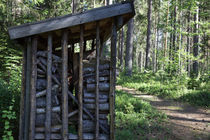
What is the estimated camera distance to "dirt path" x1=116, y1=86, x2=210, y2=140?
5.27 meters

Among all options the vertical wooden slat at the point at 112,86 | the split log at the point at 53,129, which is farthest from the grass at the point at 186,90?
the split log at the point at 53,129

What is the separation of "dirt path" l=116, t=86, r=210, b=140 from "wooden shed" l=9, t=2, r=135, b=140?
2.90 m

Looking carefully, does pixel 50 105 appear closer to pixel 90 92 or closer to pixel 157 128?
pixel 90 92

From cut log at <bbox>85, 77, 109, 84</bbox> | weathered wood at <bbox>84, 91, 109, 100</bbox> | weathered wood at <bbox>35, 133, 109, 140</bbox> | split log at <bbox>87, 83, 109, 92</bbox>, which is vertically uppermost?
cut log at <bbox>85, 77, 109, 84</bbox>

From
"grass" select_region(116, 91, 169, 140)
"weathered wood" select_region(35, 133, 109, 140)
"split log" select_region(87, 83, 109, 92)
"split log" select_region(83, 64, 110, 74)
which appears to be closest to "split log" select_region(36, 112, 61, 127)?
"weathered wood" select_region(35, 133, 109, 140)

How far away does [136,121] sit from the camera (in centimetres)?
573

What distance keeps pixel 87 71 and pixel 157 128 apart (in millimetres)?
3230

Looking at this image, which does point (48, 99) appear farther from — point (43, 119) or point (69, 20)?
point (69, 20)

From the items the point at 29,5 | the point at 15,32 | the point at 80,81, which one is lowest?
the point at 80,81

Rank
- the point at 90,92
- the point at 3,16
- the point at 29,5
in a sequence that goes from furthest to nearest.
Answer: the point at 29,5, the point at 3,16, the point at 90,92

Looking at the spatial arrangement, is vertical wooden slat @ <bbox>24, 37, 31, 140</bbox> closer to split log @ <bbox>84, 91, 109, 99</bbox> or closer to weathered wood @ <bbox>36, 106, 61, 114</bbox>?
weathered wood @ <bbox>36, 106, 61, 114</bbox>

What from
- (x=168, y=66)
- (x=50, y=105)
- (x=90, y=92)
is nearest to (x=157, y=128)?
(x=90, y=92)

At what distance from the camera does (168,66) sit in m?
11.0

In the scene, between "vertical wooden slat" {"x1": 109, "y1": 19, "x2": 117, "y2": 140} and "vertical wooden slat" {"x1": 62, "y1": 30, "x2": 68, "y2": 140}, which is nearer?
"vertical wooden slat" {"x1": 62, "y1": 30, "x2": 68, "y2": 140}
